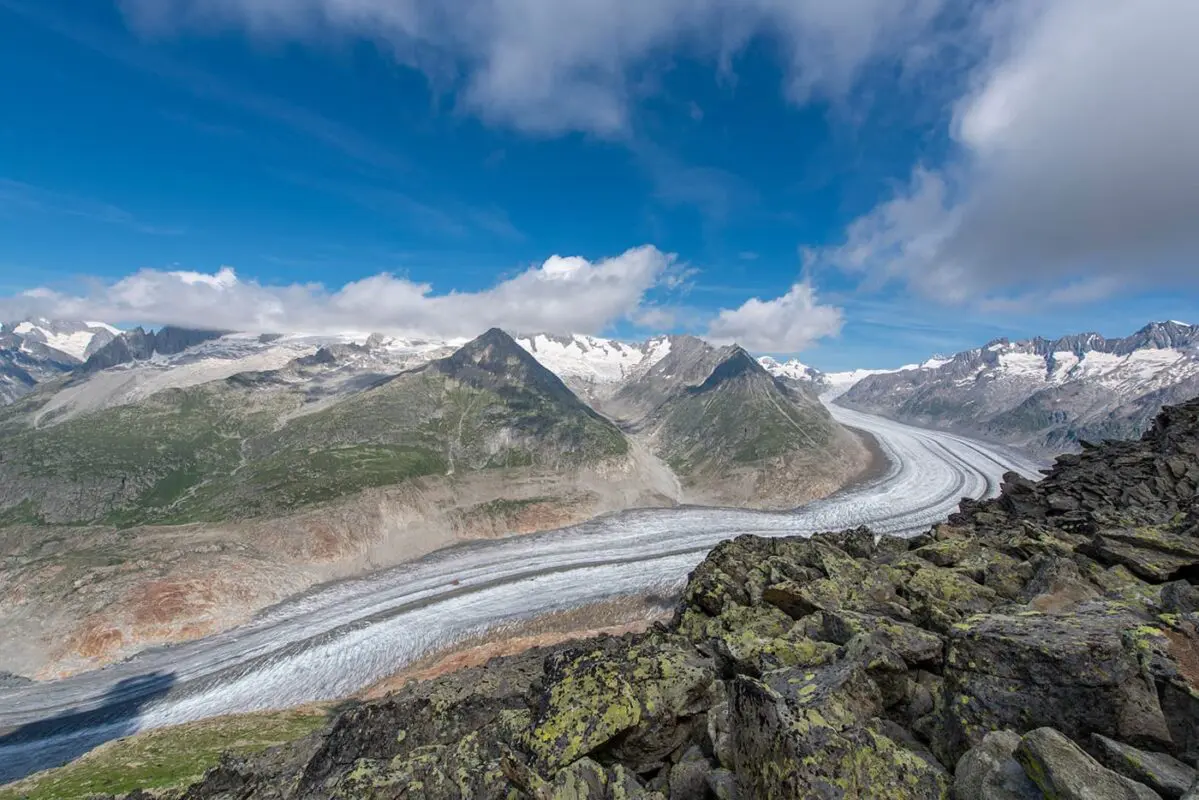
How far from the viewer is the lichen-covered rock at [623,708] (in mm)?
15461

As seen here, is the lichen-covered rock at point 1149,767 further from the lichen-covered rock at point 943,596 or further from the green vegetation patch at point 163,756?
the green vegetation patch at point 163,756

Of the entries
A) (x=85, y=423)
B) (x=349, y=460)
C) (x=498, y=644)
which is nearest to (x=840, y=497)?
(x=498, y=644)

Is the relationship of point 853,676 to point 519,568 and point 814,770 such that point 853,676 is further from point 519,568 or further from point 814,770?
point 519,568

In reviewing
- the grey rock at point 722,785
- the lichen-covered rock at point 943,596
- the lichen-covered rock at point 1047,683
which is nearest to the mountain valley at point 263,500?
the grey rock at point 722,785

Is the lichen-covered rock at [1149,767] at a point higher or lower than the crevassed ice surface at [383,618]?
higher

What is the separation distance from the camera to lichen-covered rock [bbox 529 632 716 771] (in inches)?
609

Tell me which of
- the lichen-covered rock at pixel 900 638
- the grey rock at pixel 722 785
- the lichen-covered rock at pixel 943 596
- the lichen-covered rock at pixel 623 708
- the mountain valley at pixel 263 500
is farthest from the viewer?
the mountain valley at pixel 263 500

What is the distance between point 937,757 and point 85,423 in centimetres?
26902

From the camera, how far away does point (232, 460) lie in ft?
598

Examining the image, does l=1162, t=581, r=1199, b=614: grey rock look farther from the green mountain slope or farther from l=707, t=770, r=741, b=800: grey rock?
the green mountain slope

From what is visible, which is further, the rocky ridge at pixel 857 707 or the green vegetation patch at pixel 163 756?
the green vegetation patch at pixel 163 756

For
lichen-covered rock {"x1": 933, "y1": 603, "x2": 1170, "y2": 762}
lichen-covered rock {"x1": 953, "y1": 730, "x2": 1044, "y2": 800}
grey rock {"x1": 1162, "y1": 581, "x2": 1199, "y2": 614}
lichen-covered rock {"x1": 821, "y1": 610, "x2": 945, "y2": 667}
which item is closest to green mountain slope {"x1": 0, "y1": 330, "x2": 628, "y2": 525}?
lichen-covered rock {"x1": 821, "y1": 610, "x2": 945, "y2": 667}

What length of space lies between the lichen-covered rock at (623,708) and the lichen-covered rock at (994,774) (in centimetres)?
776

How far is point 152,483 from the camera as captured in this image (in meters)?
160
